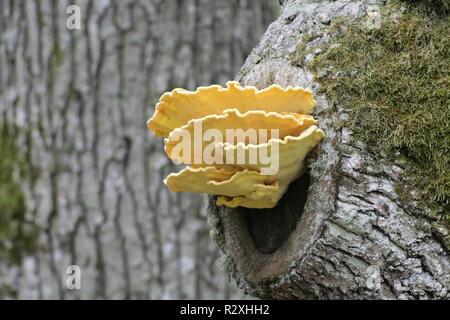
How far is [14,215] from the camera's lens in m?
2.33

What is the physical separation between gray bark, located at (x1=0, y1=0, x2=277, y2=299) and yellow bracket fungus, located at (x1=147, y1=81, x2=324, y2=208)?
1.22 meters

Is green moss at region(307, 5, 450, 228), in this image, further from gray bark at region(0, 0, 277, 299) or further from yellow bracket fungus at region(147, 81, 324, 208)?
gray bark at region(0, 0, 277, 299)

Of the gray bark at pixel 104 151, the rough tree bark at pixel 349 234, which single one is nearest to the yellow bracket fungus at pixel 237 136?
the rough tree bark at pixel 349 234

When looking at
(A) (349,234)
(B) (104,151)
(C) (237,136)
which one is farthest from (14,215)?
(A) (349,234)

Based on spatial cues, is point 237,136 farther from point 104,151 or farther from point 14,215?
point 14,215

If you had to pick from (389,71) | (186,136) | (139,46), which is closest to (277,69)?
(389,71)

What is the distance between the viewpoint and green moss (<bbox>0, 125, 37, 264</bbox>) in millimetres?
2316

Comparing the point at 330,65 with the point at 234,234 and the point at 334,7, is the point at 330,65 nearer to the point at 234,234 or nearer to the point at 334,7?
the point at 334,7

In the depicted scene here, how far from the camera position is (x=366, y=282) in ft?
3.62

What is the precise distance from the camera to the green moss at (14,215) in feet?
7.60

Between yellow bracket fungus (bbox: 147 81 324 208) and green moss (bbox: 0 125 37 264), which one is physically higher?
yellow bracket fungus (bbox: 147 81 324 208)

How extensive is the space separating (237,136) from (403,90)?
0.50 metres

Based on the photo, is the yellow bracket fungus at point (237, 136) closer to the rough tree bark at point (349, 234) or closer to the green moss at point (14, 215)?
the rough tree bark at point (349, 234)

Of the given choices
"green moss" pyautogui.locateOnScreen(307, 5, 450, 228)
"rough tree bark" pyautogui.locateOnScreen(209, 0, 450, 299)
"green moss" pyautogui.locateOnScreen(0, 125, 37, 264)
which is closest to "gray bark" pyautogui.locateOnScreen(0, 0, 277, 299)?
"green moss" pyautogui.locateOnScreen(0, 125, 37, 264)
